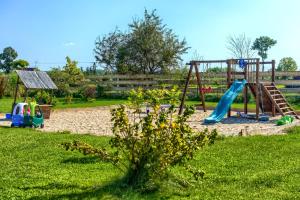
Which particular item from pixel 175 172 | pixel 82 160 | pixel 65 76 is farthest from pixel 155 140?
pixel 65 76

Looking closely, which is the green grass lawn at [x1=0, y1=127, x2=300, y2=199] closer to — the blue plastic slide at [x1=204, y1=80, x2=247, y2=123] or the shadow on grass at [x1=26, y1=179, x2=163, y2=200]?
the shadow on grass at [x1=26, y1=179, x2=163, y2=200]

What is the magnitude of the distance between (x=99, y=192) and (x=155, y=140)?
0.89 meters

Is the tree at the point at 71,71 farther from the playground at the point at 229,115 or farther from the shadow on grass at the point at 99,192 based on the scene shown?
the shadow on grass at the point at 99,192

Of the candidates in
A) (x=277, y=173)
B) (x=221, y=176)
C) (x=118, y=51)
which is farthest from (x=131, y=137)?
(x=118, y=51)

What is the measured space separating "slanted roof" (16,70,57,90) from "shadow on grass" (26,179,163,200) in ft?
30.8

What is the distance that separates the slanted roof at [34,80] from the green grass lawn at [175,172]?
5685 millimetres

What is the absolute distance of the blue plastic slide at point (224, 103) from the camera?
14.5 metres

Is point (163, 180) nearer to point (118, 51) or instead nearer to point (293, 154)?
point (293, 154)

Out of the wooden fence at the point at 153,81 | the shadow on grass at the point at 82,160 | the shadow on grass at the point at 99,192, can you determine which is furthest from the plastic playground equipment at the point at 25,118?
the wooden fence at the point at 153,81

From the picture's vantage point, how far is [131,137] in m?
5.44

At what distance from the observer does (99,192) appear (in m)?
5.40

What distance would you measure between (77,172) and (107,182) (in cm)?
91

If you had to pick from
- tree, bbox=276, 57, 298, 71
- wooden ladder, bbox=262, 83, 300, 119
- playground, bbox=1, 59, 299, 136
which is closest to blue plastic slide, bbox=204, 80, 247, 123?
playground, bbox=1, 59, 299, 136

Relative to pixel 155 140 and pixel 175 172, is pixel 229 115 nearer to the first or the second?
pixel 175 172
